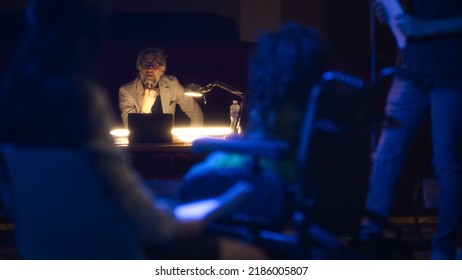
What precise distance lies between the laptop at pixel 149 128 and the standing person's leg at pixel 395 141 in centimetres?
150

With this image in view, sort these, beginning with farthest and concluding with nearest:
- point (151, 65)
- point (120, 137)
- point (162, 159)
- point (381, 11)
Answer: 1. point (151, 65)
2. point (120, 137)
3. point (162, 159)
4. point (381, 11)

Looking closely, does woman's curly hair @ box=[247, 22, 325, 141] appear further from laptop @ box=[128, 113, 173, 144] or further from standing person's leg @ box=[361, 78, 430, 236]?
laptop @ box=[128, 113, 173, 144]

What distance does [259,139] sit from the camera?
2254mm

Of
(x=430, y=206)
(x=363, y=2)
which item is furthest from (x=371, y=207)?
(x=363, y=2)

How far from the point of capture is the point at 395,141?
2.80m

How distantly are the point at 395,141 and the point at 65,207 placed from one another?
1533 mm

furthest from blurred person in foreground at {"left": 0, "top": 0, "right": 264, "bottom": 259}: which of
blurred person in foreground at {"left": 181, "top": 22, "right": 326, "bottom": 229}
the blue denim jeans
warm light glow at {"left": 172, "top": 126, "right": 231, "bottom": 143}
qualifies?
warm light glow at {"left": 172, "top": 126, "right": 231, "bottom": 143}

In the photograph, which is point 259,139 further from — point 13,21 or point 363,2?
point 13,21

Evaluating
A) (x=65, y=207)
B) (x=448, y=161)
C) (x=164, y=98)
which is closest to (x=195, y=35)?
(x=164, y=98)

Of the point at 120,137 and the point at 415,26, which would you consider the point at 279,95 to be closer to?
the point at 415,26

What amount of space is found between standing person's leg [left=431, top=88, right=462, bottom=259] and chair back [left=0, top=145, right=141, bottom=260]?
4.69 ft

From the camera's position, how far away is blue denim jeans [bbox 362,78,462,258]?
8.84 feet

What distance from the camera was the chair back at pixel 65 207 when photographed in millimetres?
1728

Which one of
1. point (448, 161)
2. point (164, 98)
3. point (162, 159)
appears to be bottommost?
point (162, 159)
